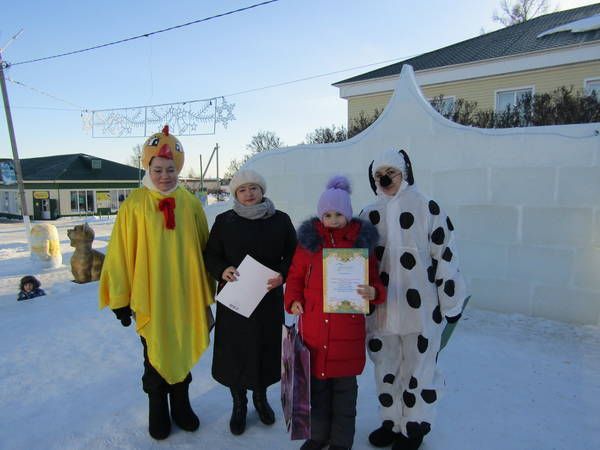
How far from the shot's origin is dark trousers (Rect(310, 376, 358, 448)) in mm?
2256

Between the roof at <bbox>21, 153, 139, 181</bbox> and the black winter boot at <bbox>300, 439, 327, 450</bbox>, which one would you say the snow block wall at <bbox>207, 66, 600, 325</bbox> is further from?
the roof at <bbox>21, 153, 139, 181</bbox>

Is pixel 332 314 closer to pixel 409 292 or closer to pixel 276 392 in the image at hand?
pixel 409 292

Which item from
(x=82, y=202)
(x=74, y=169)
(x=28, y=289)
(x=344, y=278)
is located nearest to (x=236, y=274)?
(x=344, y=278)

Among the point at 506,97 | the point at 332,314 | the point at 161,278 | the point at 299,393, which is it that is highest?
the point at 506,97

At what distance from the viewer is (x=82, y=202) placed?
1196 inches

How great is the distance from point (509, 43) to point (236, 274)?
14635 millimetres

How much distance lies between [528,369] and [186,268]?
274 centimetres

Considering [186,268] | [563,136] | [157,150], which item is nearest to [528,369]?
[563,136]

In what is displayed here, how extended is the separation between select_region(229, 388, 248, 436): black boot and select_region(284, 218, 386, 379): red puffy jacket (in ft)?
2.15

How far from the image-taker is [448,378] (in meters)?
3.20

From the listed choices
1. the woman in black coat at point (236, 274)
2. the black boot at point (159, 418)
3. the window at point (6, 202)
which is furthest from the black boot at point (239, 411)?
the window at point (6, 202)

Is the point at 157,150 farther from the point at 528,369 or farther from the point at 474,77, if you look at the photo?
the point at 474,77

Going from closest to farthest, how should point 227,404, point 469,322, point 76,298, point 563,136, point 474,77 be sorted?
point 227,404 < point 563,136 < point 469,322 < point 76,298 < point 474,77

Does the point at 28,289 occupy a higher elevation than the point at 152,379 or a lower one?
lower
